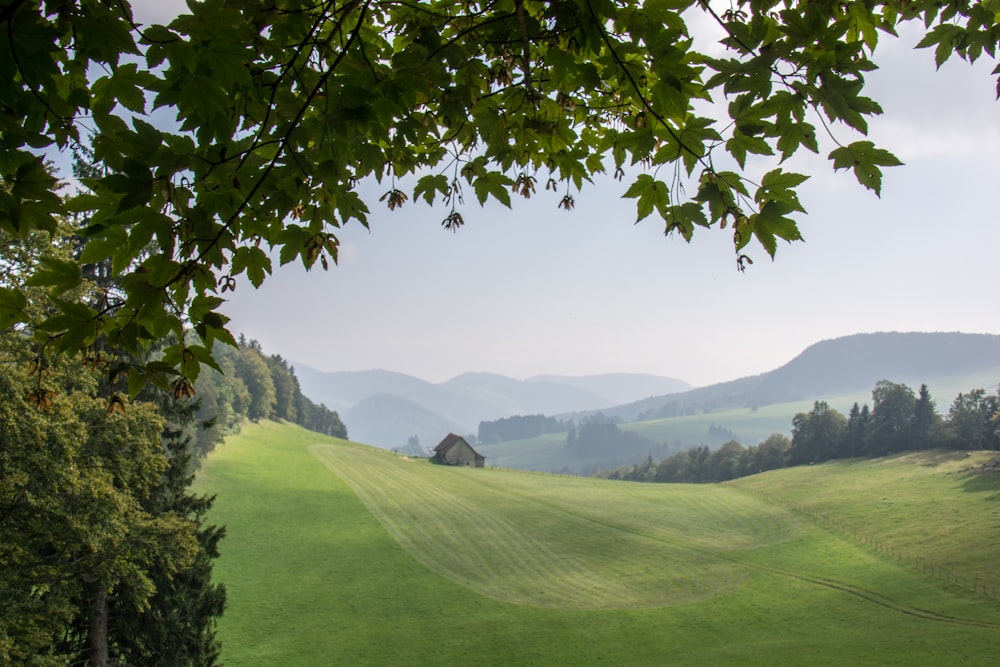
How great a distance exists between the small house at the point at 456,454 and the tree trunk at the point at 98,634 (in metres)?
75.3

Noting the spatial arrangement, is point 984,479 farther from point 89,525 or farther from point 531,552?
point 89,525

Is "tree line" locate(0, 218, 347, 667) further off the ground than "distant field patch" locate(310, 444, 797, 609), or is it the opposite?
"tree line" locate(0, 218, 347, 667)

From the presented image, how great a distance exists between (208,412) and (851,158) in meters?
63.7

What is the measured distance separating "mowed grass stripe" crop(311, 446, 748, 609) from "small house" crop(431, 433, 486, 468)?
23.8m

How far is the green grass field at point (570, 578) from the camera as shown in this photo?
29031 millimetres

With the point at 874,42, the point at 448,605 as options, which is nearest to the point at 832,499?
the point at 448,605

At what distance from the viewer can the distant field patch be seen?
38625 mm

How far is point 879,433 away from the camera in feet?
285

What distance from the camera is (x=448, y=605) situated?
3503 centimetres

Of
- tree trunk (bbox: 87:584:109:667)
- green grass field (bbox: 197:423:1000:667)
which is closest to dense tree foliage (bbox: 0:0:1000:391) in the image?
tree trunk (bbox: 87:584:109:667)

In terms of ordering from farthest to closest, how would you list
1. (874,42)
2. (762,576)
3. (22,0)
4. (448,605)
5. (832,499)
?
(832,499) < (762,576) < (448,605) < (874,42) < (22,0)

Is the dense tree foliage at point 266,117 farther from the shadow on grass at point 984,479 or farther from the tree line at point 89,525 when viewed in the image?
the shadow on grass at point 984,479

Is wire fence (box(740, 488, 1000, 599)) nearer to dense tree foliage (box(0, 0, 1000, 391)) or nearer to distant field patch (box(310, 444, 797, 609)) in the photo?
distant field patch (box(310, 444, 797, 609))

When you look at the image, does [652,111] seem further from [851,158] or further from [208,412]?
[208,412]
